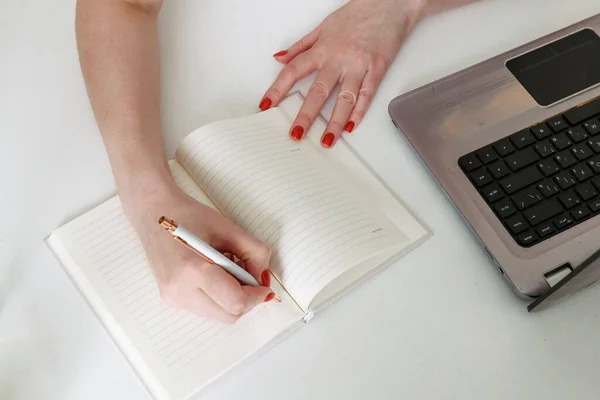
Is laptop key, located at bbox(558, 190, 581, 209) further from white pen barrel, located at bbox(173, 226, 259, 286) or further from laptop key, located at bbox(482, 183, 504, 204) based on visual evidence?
white pen barrel, located at bbox(173, 226, 259, 286)

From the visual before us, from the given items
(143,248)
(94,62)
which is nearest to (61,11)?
(94,62)

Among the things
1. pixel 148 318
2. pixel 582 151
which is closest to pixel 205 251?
pixel 148 318

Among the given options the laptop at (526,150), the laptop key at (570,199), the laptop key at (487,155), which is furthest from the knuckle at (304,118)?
the laptop key at (570,199)

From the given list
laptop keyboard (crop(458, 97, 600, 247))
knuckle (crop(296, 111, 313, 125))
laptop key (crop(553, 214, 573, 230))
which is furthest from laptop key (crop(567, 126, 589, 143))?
knuckle (crop(296, 111, 313, 125))

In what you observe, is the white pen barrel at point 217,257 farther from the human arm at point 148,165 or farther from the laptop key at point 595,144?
the laptop key at point 595,144

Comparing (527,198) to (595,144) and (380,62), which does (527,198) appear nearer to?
(595,144)

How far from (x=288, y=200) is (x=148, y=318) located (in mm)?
196

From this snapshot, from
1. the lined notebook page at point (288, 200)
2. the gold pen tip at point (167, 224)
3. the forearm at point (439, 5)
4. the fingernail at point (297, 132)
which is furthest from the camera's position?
the forearm at point (439, 5)

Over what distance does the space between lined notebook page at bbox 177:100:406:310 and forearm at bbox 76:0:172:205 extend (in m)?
0.05

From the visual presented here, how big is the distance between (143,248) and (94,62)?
0.26 metres

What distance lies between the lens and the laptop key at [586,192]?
625mm

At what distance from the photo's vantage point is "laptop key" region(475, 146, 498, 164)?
65 cm

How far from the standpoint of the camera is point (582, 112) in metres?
0.68

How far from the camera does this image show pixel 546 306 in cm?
59
